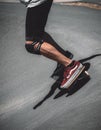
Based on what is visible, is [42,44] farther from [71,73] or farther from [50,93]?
[50,93]

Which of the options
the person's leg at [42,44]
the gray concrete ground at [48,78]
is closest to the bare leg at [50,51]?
the person's leg at [42,44]

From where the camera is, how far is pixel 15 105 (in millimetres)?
3896

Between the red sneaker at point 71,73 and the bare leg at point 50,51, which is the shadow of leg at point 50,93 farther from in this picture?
the bare leg at point 50,51

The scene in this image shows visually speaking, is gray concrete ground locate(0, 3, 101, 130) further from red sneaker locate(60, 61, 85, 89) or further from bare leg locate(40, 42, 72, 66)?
bare leg locate(40, 42, 72, 66)

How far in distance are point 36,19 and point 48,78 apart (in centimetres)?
111

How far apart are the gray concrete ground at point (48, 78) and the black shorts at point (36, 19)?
859 millimetres

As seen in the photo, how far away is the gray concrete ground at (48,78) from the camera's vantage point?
3.21m

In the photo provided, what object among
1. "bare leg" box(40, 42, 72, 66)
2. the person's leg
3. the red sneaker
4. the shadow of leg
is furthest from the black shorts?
the shadow of leg

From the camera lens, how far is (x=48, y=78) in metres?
4.21

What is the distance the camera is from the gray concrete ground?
Answer: 3215 mm

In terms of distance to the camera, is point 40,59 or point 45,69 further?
point 40,59

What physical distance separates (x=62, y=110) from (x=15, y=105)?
835 millimetres

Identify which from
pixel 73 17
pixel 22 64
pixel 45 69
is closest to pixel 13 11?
pixel 73 17

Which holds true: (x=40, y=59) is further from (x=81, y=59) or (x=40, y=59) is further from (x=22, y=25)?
(x=22, y=25)
